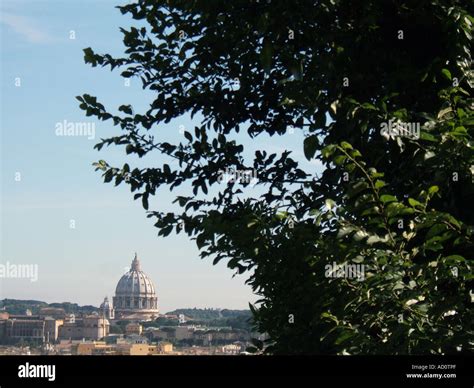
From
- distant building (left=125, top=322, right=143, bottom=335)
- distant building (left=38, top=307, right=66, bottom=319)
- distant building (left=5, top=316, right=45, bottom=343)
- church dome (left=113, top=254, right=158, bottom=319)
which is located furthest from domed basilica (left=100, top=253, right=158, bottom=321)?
distant building (left=5, top=316, right=45, bottom=343)

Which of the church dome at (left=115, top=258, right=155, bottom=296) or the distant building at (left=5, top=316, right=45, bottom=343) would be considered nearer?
the distant building at (left=5, top=316, right=45, bottom=343)

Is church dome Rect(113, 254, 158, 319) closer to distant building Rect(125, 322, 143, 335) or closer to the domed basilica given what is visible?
the domed basilica

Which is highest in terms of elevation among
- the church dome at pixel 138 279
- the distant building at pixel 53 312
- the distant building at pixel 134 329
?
the church dome at pixel 138 279

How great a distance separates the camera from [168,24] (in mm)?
9586

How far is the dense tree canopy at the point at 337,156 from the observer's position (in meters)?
5.30

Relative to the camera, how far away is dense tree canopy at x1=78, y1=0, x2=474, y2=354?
17.4 ft

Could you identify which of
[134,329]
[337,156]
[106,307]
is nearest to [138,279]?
[106,307]

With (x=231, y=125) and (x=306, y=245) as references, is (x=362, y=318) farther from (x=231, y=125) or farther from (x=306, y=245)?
(x=231, y=125)

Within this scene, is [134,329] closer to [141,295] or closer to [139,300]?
[139,300]

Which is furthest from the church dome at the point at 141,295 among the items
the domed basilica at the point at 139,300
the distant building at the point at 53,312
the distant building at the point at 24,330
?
the distant building at the point at 24,330

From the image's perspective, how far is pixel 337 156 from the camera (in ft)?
17.4

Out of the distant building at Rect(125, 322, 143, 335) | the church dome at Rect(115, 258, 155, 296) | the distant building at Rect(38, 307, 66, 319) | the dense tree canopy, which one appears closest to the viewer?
the dense tree canopy

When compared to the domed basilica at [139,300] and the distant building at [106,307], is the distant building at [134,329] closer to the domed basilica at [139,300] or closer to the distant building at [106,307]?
the domed basilica at [139,300]

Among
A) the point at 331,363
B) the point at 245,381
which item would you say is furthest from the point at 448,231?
the point at 245,381
